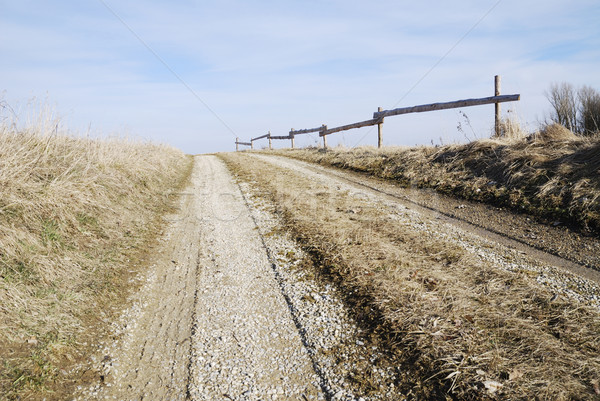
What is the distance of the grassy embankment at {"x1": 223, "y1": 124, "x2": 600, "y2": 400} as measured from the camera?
2.42m

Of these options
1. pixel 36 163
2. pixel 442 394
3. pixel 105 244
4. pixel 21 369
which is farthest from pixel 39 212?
pixel 442 394

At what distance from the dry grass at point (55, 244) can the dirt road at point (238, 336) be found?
1.43 feet

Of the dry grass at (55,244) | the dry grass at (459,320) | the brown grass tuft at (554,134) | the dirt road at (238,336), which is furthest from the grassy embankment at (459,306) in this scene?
the dry grass at (55,244)

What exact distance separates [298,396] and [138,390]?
4.32 ft

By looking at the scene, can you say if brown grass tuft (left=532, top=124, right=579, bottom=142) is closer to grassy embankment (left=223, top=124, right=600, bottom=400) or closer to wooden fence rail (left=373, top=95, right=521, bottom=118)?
grassy embankment (left=223, top=124, right=600, bottom=400)

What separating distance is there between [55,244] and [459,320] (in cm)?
500

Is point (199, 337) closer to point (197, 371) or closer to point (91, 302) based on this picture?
point (197, 371)

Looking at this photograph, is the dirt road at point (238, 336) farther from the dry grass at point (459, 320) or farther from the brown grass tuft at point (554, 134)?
the brown grass tuft at point (554, 134)

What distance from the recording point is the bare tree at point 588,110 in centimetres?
885

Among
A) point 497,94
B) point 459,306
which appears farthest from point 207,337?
point 497,94

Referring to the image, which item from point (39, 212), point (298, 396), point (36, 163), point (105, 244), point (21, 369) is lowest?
point (298, 396)

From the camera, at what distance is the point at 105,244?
5.02 m

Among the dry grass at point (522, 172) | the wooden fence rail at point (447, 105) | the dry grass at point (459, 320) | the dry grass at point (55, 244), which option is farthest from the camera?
the wooden fence rail at point (447, 105)

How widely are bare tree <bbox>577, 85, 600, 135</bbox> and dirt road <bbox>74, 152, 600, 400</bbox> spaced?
6917mm
